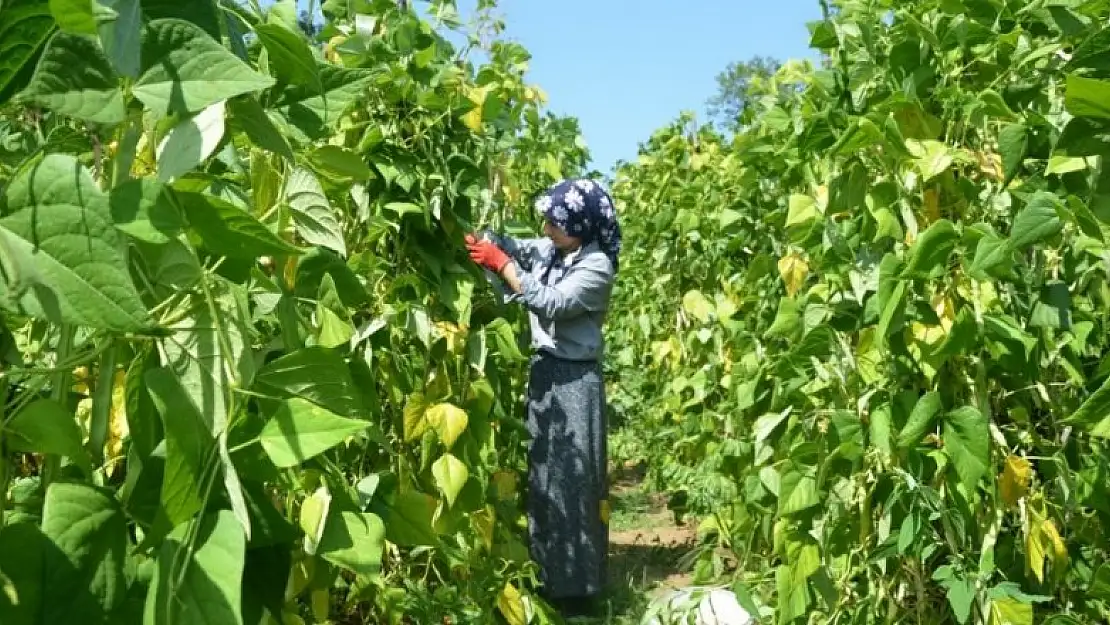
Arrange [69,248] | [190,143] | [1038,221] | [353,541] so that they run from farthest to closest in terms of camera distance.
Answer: [1038,221] → [353,541] → [190,143] → [69,248]

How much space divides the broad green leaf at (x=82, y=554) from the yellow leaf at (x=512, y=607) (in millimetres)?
1744

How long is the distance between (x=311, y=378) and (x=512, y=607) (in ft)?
5.54

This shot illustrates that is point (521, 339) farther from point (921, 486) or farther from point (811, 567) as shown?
point (921, 486)

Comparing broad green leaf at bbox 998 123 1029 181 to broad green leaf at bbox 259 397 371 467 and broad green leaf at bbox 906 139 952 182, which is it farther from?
broad green leaf at bbox 259 397 371 467

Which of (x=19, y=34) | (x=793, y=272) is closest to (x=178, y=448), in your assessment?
(x=19, y=34)

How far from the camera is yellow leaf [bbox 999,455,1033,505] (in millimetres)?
1569

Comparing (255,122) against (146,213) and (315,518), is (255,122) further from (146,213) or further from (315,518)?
(315,518)

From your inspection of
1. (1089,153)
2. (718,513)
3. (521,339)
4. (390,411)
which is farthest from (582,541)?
(1089,153)

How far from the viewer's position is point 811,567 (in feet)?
5.93

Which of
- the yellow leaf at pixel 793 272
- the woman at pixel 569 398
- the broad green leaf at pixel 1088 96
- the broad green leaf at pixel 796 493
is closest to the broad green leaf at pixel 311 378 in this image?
the broad green leaf at pixel 1088 96

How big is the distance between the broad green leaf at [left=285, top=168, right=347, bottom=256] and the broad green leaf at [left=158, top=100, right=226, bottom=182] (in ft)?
0.92

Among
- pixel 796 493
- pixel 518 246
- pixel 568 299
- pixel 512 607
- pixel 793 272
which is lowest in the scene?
pixel 512 607

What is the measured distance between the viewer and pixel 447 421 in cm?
206

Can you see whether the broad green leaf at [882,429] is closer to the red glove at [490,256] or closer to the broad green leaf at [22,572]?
the broad green leaf at [22,572]
